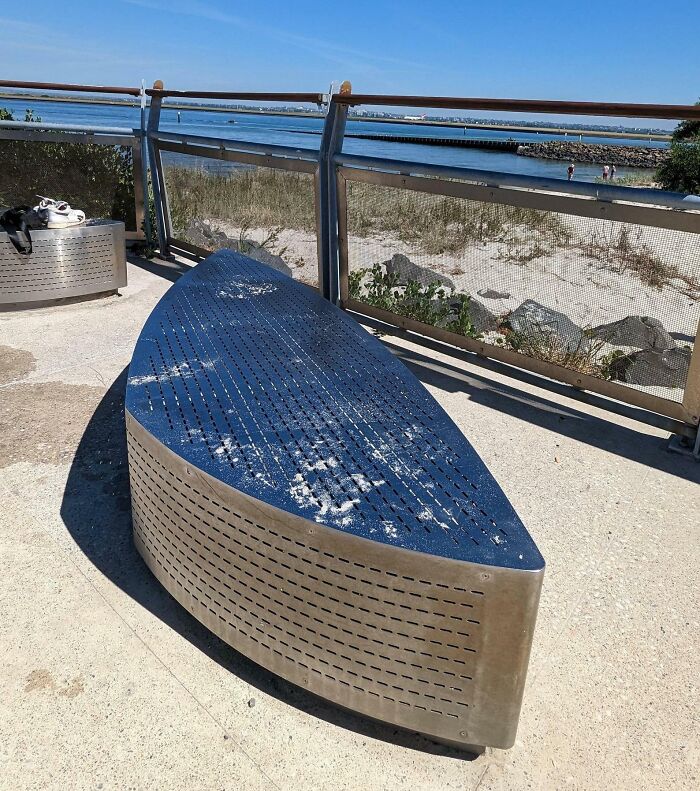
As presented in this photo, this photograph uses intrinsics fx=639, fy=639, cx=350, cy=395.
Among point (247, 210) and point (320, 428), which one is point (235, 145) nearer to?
point (247, 210)

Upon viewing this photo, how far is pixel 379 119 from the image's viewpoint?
201 inches

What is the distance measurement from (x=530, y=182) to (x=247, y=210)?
3.33 m

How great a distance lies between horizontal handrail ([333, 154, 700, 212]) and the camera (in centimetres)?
348

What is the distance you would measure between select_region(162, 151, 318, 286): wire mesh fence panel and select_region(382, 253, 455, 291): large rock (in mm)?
861

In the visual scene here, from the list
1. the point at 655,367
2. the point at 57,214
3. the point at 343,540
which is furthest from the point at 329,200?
the point at 343,540

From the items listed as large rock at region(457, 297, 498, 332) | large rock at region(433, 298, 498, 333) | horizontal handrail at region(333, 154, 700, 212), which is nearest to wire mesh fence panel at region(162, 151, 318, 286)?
horizontal handrail at region(333, 154, 700, 212)

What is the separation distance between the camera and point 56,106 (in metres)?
8.57

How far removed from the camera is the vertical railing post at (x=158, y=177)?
7328mm

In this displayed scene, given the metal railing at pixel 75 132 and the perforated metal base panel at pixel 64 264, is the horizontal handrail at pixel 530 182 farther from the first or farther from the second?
the metal railing at pixel 75 132

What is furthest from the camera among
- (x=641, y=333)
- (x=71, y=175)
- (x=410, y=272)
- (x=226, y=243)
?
(x=71, y=175)

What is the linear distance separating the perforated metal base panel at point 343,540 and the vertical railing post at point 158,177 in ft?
17.8

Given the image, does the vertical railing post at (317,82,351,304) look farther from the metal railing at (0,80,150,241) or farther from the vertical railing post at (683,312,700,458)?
the metal railing at (0,80,150,241)

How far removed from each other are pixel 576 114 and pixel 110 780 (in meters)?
3.91

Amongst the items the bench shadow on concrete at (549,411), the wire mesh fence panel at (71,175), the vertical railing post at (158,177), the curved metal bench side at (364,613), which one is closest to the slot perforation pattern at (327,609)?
the curved metal bench side at (364,613)
